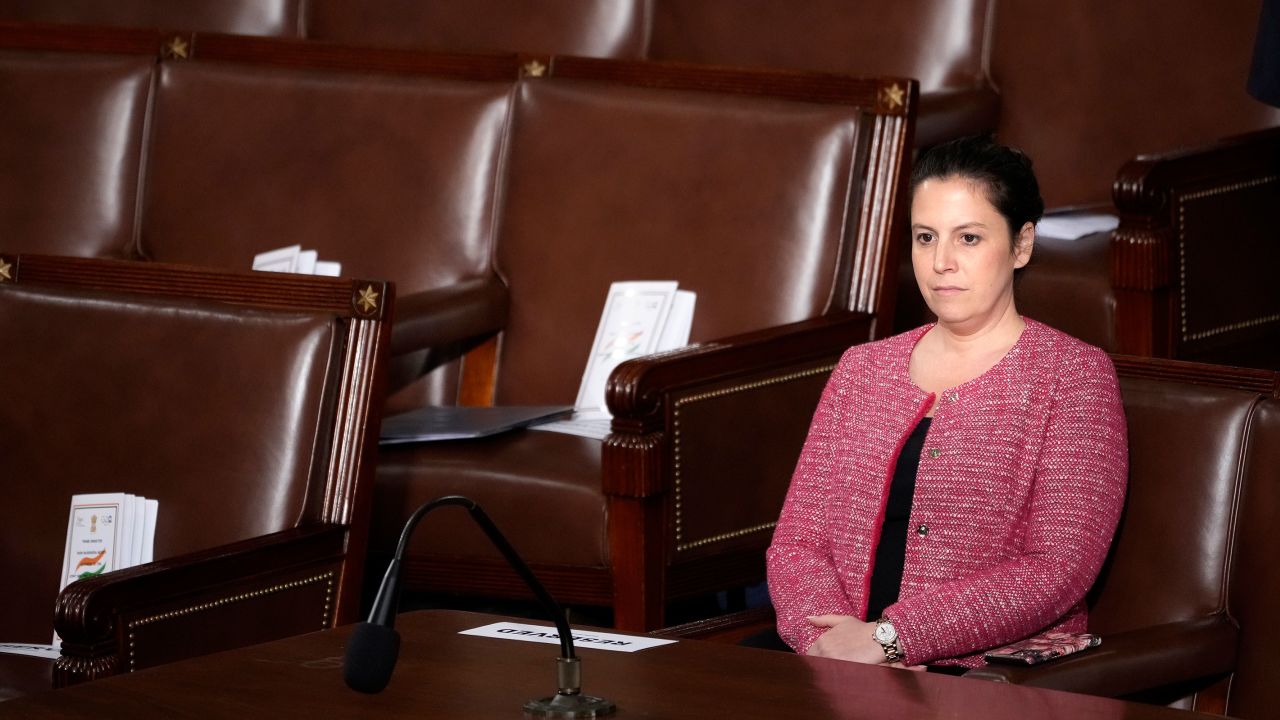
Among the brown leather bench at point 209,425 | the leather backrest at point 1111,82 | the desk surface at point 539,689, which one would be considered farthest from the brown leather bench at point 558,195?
the desk surface at point 539,689

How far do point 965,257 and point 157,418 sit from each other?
1103 millimetres

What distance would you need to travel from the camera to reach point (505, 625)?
1.79m

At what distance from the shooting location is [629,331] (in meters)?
3.19

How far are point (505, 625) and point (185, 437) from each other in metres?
0.81

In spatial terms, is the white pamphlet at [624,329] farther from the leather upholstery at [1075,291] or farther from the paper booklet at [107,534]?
the paper booklet at [107,534]

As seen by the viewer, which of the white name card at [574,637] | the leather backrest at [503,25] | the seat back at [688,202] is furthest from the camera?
the leather backrest at [503,25]

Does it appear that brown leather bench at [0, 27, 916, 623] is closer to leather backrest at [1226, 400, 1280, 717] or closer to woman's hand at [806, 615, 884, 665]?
woman's hand at [806, 615, 884, 665]

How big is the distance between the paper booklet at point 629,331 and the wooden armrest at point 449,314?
214mm

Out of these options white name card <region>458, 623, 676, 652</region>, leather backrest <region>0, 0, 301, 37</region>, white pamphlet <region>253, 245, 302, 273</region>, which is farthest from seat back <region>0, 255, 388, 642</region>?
leather backrest <region>0, 0, 301, 37</region>

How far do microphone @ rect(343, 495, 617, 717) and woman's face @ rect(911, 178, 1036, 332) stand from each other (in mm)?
764

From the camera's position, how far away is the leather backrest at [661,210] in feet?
10.2

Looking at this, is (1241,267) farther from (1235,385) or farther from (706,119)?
(1235,385)

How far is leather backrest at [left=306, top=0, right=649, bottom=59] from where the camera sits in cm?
434

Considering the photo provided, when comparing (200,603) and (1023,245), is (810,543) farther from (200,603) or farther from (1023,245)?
(200,603)
